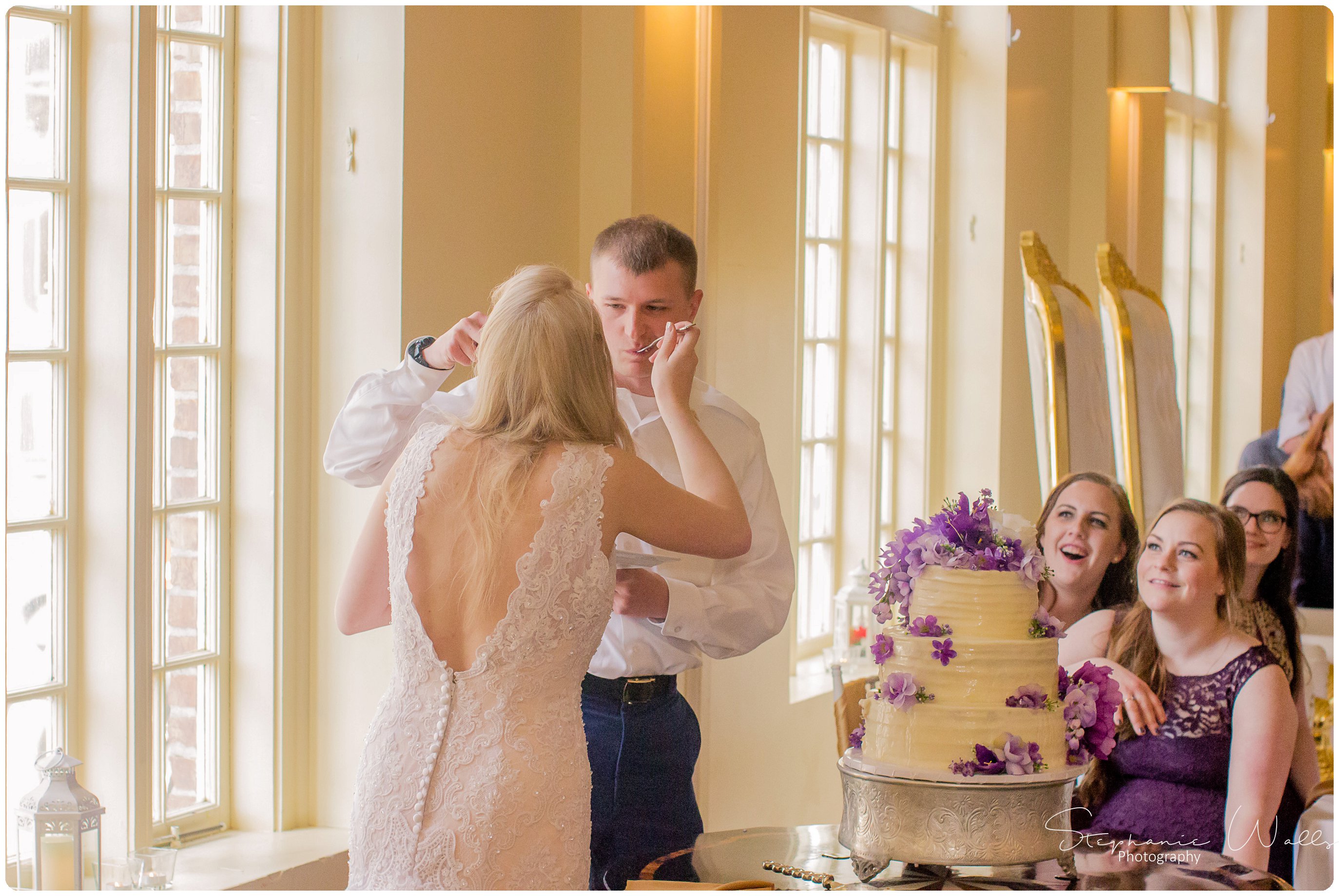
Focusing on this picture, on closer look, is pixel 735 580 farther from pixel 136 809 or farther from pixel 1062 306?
pixel 1062 306

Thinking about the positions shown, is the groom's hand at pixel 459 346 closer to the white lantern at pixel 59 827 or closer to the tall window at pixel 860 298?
the white lantern at pixel 59 827

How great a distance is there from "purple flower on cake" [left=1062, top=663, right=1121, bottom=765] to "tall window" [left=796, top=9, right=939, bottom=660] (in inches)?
104

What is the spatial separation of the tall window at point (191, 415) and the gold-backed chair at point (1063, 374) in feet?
7.56

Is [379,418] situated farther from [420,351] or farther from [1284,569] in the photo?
[1284,569]

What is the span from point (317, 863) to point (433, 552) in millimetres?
1457

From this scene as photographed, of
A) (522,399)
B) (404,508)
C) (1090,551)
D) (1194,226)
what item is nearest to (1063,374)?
(1090,551)

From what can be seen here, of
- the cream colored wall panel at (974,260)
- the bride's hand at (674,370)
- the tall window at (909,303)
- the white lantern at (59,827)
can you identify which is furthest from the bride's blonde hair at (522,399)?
the cream colored wall panel at (974,260)

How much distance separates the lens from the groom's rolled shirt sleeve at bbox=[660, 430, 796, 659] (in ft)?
7.59

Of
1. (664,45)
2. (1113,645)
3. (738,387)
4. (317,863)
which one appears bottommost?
(317,863)

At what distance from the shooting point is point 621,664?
93.0 inches

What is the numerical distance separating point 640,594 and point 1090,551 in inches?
68.1

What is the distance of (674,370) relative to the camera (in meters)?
2.18

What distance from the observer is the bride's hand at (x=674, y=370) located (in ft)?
→ 7.15

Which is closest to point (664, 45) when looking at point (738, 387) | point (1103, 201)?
point (738, 387)
